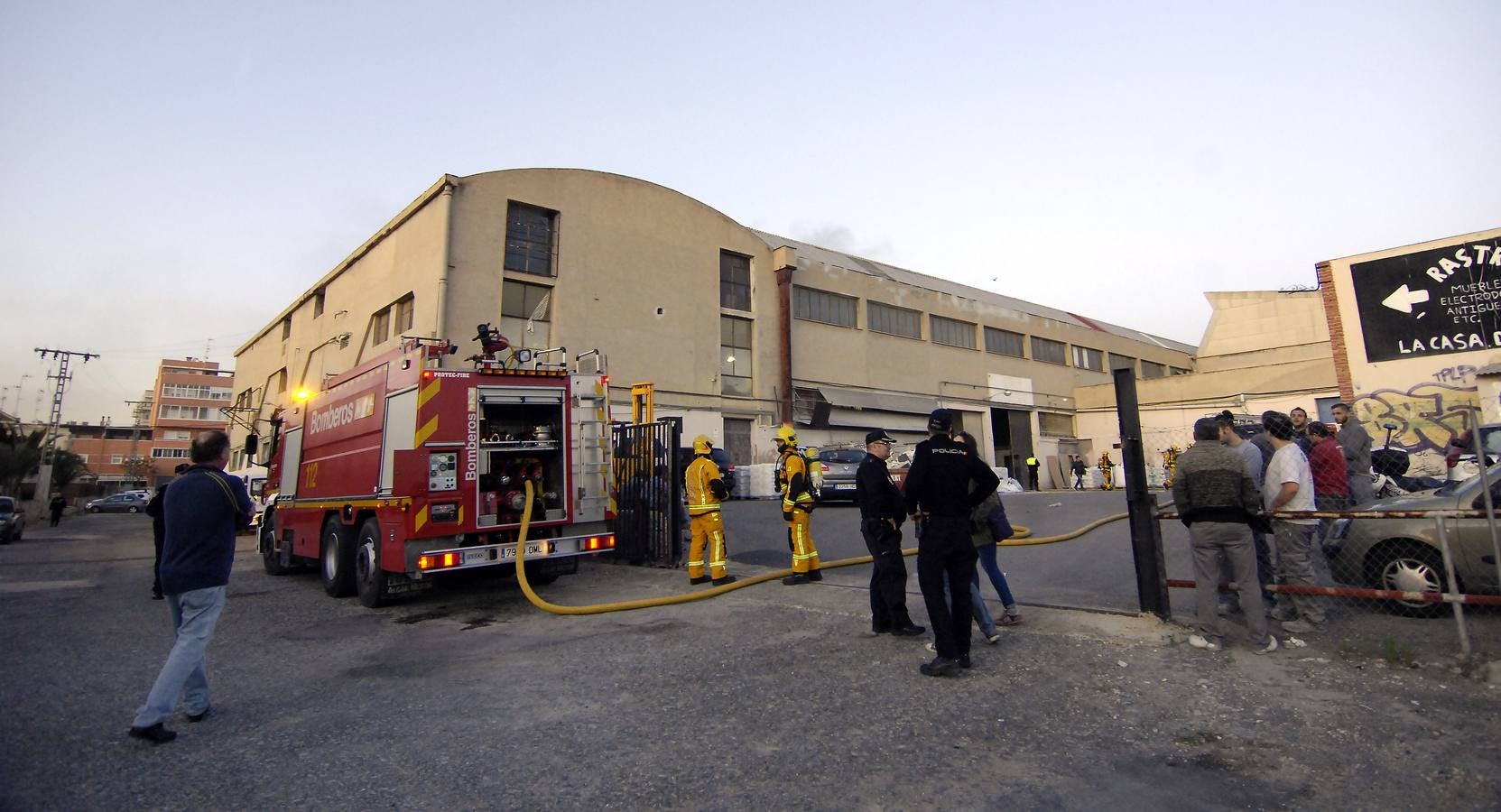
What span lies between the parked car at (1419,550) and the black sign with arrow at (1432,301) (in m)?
11.3

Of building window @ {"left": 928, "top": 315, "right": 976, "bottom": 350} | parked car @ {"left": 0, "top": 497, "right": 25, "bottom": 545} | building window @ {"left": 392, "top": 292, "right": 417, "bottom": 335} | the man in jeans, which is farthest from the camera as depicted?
building window @ {"left": 928, "top": 315, "right": 976, "bottom": 350}

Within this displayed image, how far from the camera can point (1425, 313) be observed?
1426 cm

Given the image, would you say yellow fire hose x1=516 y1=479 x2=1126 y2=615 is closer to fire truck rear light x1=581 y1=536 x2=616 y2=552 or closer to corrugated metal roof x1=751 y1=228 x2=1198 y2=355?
fire truck rear light x1=581 y1=536 x2=616 y2=552

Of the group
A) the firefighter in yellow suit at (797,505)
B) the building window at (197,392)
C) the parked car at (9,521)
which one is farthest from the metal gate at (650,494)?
the building window at (197,392)

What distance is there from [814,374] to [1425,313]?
63.6 ft

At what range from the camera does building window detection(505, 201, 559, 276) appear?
23859mm

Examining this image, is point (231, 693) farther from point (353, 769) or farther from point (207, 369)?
point (207, 369)

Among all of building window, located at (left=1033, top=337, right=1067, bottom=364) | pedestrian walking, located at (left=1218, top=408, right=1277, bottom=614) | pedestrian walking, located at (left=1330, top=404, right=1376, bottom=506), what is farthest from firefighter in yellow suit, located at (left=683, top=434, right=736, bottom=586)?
building window, located at (left=1033, top=337, right=1067, bottom=364)

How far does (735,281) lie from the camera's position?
2947 centimetres

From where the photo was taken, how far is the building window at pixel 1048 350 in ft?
133

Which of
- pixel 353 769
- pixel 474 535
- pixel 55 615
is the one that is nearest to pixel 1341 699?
pixel 353 769

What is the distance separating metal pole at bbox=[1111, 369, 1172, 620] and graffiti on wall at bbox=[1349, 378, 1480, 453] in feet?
40.5

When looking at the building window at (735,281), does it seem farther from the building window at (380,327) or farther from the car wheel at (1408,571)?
the car wheel at (1408,571)

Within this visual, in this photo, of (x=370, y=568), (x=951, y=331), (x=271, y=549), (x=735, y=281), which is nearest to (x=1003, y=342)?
(x=951, y=331)
